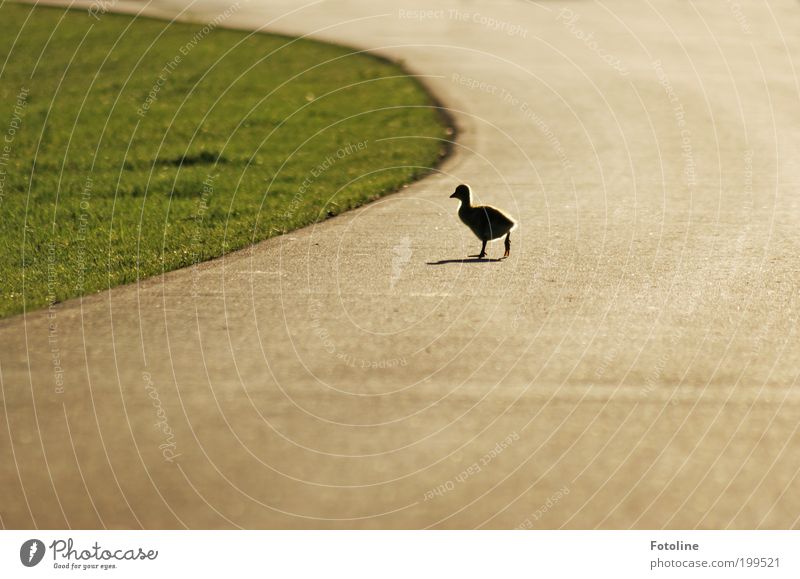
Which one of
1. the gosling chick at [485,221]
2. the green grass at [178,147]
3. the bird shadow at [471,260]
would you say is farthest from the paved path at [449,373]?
the green grass at [178,147]

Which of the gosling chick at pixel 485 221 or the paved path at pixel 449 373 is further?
the gosling chick at pixel 485 221

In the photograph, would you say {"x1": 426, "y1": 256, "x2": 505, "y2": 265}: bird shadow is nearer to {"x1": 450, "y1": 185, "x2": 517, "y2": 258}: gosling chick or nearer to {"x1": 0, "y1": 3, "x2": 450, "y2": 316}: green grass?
{"x1": 450, "y1": 185, "x2": 517, "y2": 258}: gosling chick

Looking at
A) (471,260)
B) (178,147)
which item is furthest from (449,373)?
(178,147)

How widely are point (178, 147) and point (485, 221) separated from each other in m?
6.28

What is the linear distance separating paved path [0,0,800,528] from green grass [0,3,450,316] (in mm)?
603

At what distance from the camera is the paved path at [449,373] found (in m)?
5.11

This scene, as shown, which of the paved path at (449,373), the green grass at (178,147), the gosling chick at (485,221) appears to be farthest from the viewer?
the green grass at (178,147)

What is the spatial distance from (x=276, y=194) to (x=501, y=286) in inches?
149

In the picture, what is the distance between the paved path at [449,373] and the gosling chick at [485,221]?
0.28m

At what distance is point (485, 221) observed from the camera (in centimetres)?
887

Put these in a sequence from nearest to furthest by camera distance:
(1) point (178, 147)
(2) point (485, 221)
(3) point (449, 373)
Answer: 1. (3) point (449, 373)
2. (2) point (485, 221)
3. (1) point (178, 147)

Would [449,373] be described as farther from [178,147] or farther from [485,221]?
[178,147]

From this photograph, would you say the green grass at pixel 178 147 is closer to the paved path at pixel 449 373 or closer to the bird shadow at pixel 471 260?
the paved path at pixel 449 373

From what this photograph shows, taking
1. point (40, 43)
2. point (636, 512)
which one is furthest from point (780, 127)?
point (40, 43)
